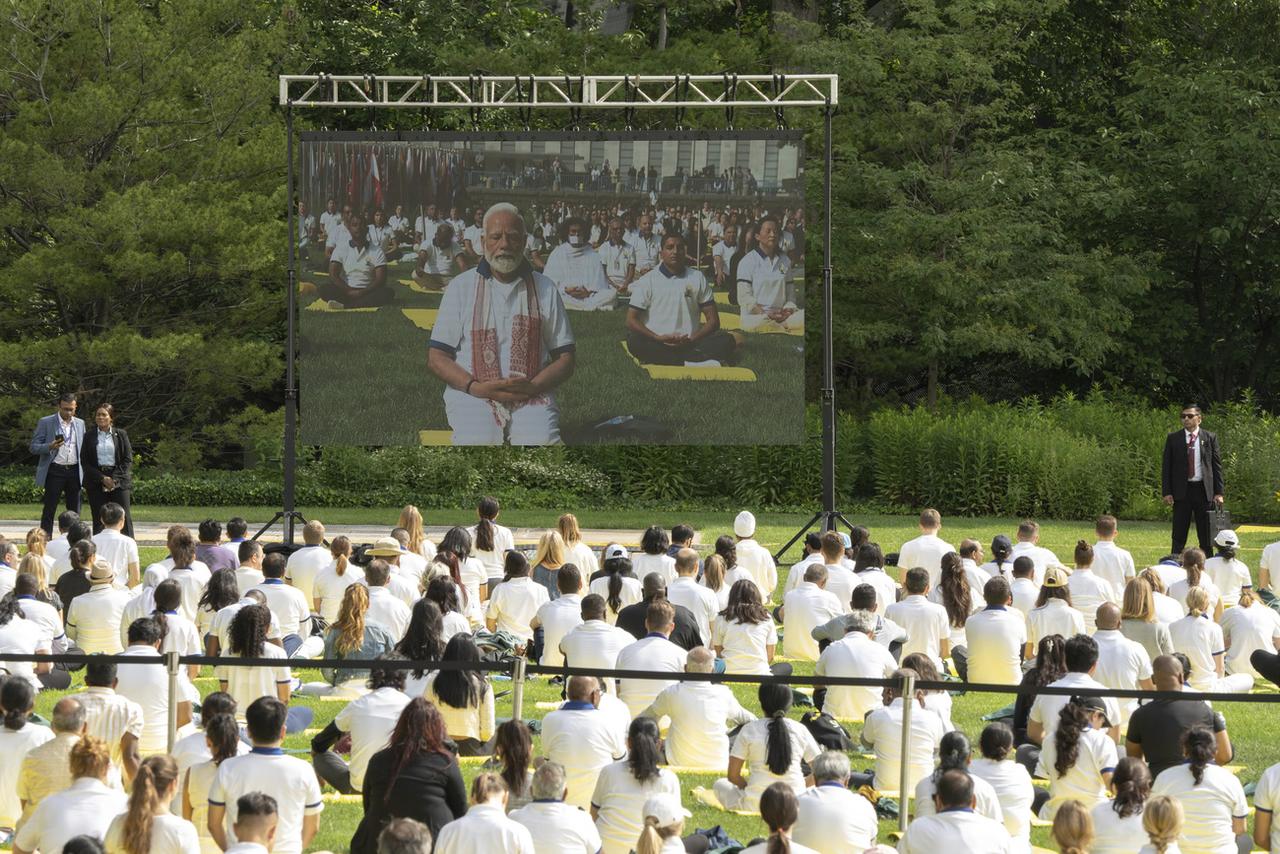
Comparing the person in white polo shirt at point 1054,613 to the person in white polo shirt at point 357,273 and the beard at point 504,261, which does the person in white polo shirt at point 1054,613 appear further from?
the person in white polo shirt at point 357,273

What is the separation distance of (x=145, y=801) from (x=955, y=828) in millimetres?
3404

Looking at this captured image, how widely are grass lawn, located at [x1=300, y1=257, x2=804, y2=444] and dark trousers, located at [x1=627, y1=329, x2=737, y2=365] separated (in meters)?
0.20

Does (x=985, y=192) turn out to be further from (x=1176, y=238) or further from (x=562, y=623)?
(x=562, y=623)

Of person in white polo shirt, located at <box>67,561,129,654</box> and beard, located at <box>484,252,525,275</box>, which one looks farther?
beard, located at <box>484,252,525,275</box>

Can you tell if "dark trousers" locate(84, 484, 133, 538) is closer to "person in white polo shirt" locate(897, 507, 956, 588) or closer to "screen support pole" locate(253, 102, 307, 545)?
"screen support pole" locate(253, 102, 307, 545)

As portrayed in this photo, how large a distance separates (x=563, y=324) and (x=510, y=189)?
5.88ft

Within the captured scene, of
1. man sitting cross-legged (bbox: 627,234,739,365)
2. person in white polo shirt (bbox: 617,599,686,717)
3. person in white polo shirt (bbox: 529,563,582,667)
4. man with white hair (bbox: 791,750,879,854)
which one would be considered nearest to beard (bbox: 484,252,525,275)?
man sitting cross-legged (bbox: 627,234,739,365)

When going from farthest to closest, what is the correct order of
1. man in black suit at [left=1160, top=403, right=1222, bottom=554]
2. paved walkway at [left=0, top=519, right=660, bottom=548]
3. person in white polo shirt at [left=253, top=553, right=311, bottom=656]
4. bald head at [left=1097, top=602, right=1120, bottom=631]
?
paved walkway at [left=0, top=519, right=660, bottom=548] → man in black suit at [left=1160, top=403, right=1222, bottom=554] → person in white polo shirt at [left=253, top=553, right=311, bottom=656] → bald head at [left=1097, top=602, right=1120, bottom=631]

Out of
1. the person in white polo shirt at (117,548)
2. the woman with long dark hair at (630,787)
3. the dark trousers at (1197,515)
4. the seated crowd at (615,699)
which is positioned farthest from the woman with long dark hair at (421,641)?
the dark trousers at (1197,515)

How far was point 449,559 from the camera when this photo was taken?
13.9 meters

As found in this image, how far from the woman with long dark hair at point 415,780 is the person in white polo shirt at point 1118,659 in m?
4.57

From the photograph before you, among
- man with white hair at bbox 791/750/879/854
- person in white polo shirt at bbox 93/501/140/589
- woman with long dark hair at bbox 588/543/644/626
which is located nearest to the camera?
man with white hair at bbox 791/750/879/854

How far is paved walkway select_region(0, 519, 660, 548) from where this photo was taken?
21.7 m

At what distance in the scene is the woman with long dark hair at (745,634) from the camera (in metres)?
11.7
